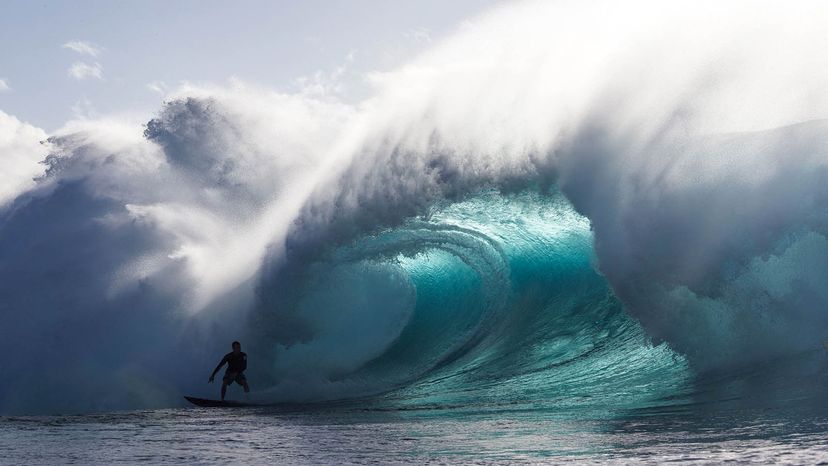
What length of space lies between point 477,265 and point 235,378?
14.9 feet

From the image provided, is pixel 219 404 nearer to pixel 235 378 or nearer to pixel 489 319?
pixel 235 378

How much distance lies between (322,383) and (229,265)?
3535mm

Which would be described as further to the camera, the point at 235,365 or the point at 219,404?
the point at 235,365

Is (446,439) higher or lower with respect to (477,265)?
lower

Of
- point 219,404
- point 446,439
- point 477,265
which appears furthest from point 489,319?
point 446,439

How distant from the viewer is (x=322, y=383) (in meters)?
11.4

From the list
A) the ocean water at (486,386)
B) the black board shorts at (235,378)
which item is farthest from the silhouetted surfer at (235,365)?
the ocean water at (486,386)

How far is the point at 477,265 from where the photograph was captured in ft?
45.3

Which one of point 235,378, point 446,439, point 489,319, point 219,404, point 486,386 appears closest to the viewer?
point 446,439

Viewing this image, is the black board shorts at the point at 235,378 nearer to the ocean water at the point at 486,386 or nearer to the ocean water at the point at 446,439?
the ocean water at the point at 486,386

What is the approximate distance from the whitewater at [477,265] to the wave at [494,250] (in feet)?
0.13

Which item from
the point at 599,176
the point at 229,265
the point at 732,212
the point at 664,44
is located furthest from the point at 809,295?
the point at 229,265

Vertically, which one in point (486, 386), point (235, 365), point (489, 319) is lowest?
point (486, 386)

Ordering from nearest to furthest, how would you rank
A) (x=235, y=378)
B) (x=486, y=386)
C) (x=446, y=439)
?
(x=446, y=439) → (x=486, y=386) → (x=235, y=378)
